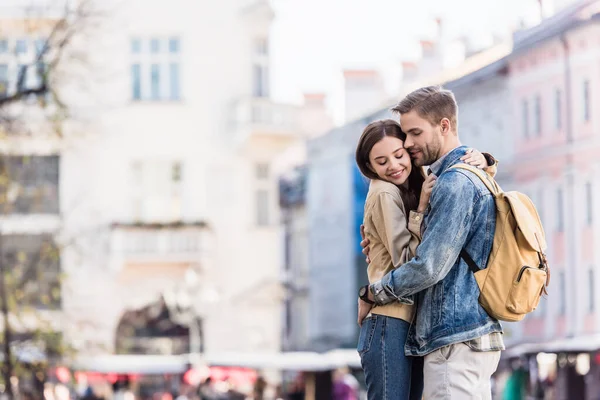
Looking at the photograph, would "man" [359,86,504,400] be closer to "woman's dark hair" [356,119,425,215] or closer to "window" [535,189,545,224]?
"woman's dark hair" [356,119,425,215]

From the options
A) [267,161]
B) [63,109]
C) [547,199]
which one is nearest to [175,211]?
[267,161]

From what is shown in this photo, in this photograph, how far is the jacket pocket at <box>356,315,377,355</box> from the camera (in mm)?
6035

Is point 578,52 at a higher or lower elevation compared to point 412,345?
higher

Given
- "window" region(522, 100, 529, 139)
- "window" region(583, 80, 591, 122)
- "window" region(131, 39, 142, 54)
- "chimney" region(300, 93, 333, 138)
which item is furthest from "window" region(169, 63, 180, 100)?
"chimney" region(300, 93, 333, 138)

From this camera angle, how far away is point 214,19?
1640 inches

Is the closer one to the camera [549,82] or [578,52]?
[578,52]

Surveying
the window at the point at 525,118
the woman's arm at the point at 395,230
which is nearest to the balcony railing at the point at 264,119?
the window at the point at 525,118

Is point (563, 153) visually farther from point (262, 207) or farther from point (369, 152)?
point (369, 152)

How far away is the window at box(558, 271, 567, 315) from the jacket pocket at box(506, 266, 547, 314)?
1190 inches

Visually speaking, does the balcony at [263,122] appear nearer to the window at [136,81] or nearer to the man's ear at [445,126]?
the window at [136,81]

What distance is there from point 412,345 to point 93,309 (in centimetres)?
3529

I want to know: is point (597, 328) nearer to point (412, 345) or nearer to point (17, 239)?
point (17, 239)

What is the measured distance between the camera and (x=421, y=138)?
607 cm

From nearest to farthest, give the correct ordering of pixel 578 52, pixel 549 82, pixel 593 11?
pixel 593 11 → pixel 578 52 → pixel 549 82
